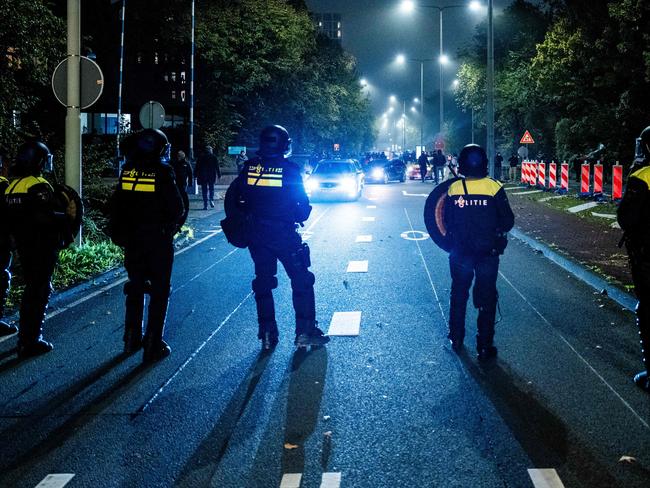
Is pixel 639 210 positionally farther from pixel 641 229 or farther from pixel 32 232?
pixel 32 232

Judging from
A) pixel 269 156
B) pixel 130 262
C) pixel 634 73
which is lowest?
pixel 130 262

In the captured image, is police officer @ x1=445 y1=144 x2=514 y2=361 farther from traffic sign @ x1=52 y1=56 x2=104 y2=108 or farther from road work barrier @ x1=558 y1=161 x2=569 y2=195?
road work barrier @ x1=558 y1=161 x2=569 y2=195

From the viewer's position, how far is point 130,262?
7141 mm

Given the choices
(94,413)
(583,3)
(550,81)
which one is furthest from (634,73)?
(94,413)

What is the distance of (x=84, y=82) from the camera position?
13.4 metres

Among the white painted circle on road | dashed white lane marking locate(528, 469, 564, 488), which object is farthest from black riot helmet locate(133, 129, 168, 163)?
the white painted circle on road

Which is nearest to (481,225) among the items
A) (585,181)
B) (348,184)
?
(585,181)

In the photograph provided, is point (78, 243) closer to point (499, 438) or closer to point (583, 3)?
point (499, 438)

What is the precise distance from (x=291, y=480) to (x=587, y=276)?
26.5 feet

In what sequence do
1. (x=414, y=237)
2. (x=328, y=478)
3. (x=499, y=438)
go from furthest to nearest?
(x=414, y=237) < (x=499, y=438) < (x=328, y=478)

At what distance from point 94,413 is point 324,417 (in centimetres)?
151

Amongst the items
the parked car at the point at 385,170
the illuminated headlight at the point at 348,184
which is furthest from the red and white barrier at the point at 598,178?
the parked car at the point at 385,170

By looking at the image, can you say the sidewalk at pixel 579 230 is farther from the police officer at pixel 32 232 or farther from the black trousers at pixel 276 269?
the police officer at pixel 32 232

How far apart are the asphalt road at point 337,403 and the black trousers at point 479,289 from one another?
28cm
